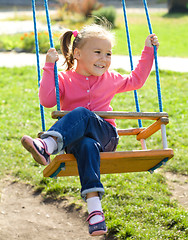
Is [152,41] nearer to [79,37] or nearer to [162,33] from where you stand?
[79,37]

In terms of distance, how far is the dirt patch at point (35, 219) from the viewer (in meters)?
3.92

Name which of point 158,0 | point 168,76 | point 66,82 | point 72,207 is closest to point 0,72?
point 168,76

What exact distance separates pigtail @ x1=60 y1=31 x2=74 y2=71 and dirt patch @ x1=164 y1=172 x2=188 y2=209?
195 cm

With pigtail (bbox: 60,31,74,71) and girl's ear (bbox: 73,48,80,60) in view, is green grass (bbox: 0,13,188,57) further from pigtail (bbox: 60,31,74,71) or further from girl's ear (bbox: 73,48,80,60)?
girl's ear (bbox: 73,48,80,60)

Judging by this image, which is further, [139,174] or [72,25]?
[72,25]

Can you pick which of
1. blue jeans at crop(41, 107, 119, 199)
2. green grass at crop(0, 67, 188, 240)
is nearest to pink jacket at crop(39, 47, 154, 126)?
blue jeans at crop(41, 107, 119, 199)

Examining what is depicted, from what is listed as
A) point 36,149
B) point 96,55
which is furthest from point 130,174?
point 36,149

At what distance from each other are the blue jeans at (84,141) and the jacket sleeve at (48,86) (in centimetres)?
30

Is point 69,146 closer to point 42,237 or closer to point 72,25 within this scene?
point 42,237

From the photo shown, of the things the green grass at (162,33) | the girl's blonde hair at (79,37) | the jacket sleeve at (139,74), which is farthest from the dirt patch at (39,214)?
the green grass at (162,33)

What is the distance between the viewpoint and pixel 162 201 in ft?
14.1

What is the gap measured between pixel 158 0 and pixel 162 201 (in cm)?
2171

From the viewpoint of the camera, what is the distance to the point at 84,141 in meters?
2.78

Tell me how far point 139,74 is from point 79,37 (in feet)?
2.01
